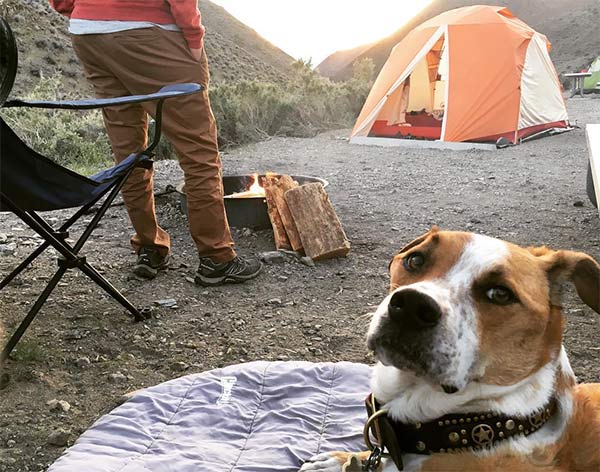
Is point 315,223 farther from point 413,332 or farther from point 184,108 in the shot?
point 413,332

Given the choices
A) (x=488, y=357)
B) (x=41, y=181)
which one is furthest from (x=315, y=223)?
(x=488, y=357)

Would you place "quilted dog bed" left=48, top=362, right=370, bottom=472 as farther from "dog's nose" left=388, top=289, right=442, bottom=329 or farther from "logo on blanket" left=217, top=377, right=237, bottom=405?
"dog's nose" left=388, top=289, right=442, bottom=329

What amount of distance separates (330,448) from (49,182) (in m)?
1.75

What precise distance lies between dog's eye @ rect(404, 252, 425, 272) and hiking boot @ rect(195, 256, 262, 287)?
222 centimetres

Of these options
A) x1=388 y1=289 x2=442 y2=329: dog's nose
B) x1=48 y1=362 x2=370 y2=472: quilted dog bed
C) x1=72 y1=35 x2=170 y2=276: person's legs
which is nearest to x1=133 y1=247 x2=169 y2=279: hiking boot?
x1=72 y1=35 x2=170 y2=276: person's legs

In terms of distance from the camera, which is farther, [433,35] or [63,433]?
[433,35]

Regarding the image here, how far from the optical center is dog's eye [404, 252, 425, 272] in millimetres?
1852

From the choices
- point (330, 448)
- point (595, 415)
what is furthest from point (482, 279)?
point (330, 448)

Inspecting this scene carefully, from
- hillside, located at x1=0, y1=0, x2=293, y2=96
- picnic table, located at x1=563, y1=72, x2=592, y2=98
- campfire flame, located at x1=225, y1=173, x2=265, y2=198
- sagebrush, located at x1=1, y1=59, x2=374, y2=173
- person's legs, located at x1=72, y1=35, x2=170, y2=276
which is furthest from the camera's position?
hillside, located at x1=0, y1=0, x2=293, y2=96

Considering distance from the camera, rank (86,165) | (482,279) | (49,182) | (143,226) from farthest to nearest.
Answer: (86,165) → (143,226) → (49,182) → (482,279)

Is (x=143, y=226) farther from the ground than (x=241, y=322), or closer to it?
farther from the ground

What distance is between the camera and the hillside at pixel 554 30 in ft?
128

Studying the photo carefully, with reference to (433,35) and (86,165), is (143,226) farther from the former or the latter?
(433,35)

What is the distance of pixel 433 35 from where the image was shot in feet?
35.0
